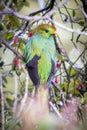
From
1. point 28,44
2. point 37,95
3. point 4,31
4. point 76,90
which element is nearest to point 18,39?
point 4,31

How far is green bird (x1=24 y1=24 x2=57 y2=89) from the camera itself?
147 cm

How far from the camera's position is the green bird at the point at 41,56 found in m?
1.47

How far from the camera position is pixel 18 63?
2.07 metres

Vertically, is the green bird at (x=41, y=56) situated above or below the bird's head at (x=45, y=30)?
below

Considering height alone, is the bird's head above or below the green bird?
above

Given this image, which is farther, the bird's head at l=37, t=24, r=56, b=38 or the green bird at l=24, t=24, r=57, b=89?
the bird's head at l=37, t=24, r=56, b=38

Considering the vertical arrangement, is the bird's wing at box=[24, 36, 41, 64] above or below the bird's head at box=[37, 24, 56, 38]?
below

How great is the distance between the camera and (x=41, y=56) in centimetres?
156

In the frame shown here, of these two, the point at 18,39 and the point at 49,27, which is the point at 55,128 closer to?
the point at 49,27

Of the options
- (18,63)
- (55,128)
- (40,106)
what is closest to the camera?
(55,128)

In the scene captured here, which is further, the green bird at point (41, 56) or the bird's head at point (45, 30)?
the bird's head at point (45, 30)

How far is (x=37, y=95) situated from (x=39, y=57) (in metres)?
0.21

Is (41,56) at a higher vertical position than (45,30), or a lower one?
lower

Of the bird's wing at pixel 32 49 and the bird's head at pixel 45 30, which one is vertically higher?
the bird's head at pixel 45 30
